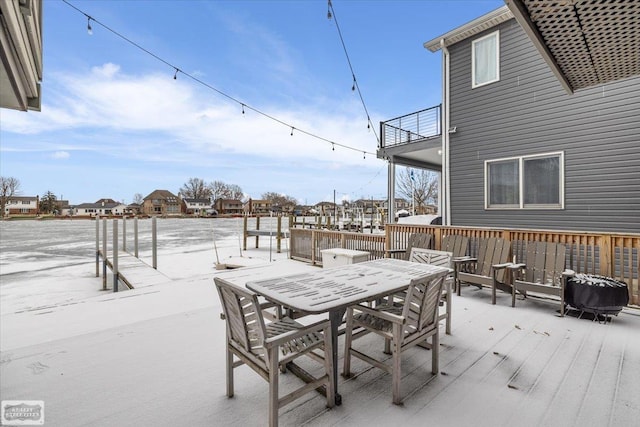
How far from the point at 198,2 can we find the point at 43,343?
33.1 ft

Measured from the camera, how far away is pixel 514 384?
7.53 ft

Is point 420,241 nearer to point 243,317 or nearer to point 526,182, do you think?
point 526,182

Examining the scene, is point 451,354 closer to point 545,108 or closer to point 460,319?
point 460,319

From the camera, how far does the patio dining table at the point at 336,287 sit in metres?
2.05

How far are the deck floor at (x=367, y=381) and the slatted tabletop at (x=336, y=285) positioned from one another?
700mm

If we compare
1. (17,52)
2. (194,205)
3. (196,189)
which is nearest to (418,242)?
(17,52)

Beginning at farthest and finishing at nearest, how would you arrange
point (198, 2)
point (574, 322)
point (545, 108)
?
point (198, 2) < point (545, 108) < point (574, 322)

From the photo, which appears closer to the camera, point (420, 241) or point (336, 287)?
point (336, 287)

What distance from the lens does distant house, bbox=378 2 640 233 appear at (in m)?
5.55

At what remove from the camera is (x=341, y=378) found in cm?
240

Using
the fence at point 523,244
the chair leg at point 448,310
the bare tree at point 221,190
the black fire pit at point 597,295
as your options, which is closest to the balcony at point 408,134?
the fence at point 523,244

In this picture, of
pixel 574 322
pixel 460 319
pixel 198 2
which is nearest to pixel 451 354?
pixel 460 319

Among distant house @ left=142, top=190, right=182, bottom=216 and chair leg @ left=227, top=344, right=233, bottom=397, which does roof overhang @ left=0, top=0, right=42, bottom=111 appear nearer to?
chair leg @ left=227, top=344, right=233, bottom=397

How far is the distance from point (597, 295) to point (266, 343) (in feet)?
13.2
